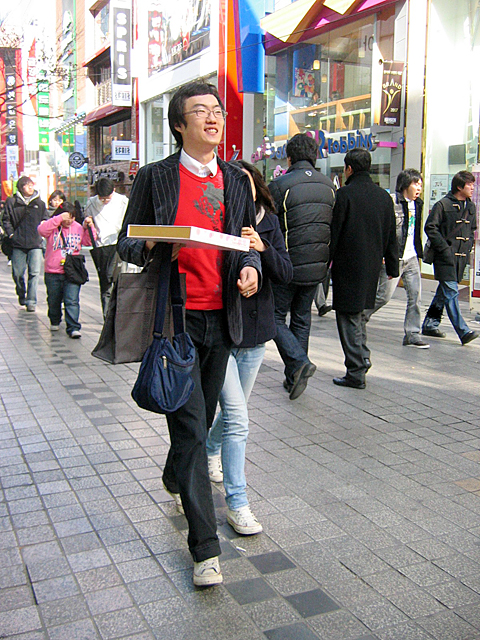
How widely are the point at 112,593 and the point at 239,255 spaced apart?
4.86 ft

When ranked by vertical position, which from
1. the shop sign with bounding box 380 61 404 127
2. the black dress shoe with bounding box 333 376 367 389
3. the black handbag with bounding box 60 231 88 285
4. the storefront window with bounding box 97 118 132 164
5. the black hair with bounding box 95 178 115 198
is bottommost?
the black dress shoe with bounding box 333 376 367 389

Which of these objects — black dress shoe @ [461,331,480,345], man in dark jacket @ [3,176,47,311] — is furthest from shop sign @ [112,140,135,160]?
black dress shoe @ [461,331,480,345]

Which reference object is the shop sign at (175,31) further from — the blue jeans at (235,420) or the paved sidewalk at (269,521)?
the blue jeans at (235,420)

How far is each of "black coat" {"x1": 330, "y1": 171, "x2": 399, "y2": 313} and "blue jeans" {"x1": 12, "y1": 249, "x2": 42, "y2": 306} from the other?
618 centimetres

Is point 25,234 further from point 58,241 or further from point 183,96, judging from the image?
point 183,96

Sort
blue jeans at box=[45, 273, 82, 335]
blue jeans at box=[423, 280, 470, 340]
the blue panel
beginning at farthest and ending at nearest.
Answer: the blue panel
blue jeans at box=[45, 273, 82, 335]
blue jeans at box=[423, 280, 470, 340]

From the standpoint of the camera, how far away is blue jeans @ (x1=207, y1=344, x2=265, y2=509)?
11.1 ft

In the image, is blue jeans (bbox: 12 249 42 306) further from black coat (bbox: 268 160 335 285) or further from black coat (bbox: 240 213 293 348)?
black coat (bbox: 240 213 293 348)

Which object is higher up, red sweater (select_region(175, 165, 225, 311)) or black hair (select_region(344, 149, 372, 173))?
black hair (select_region(344, 149, 372, 173))

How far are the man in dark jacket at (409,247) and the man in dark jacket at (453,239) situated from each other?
0.33 meters

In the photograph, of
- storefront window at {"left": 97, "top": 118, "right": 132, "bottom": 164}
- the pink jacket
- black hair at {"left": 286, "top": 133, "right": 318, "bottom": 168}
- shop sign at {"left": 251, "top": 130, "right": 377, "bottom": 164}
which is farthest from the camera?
storefront window at {"left": 97, "top": 118, "right": 132, "bottom": 164}

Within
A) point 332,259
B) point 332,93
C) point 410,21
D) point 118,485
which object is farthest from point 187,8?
point 118,485

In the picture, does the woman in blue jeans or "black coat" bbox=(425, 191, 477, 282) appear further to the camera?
"black coat" bbox=(425, 191, 477, 282)

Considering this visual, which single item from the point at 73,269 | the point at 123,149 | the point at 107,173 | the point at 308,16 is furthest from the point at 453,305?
the point at 107,173
